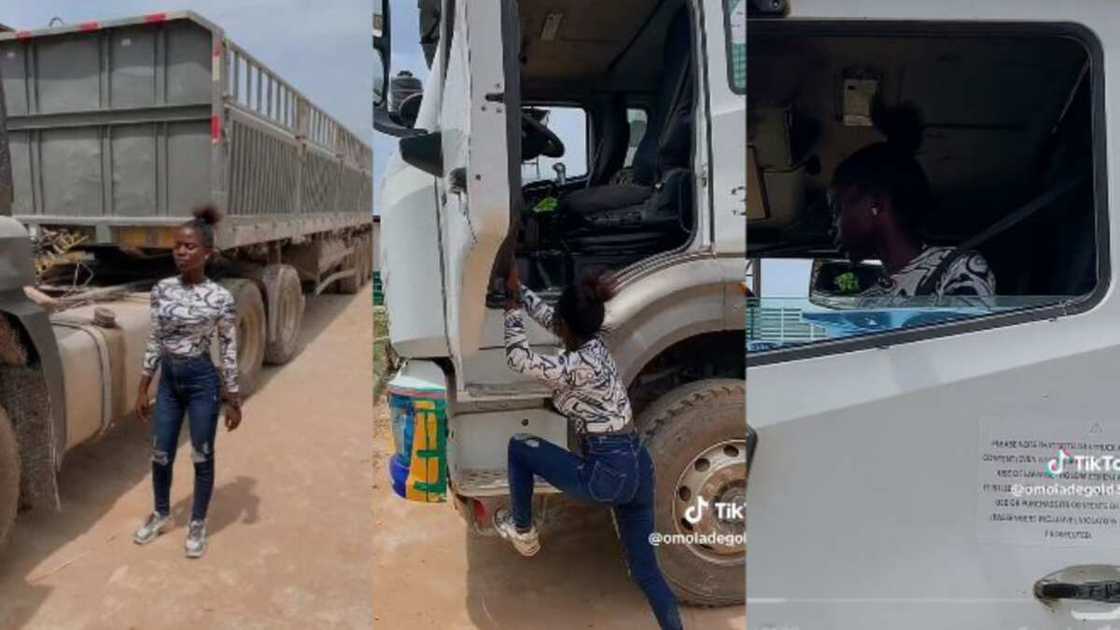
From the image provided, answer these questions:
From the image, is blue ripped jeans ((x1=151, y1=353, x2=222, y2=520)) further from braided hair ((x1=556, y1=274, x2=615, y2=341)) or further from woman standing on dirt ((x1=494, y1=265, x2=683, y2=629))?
braided hair ((x1=556, y1=274, x2=615, y2=341))

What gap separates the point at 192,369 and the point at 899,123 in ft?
5.10

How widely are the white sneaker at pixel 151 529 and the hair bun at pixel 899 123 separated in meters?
1.73

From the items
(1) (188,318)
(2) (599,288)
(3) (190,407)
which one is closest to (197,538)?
(3) (190,407)

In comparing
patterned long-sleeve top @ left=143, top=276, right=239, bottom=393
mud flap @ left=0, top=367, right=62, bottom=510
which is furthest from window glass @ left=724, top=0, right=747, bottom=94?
mud flap @ left=0, top=367, right=62, bottom=510

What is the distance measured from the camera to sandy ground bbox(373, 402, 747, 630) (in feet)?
3.24

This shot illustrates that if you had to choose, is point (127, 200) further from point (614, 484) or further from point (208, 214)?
point (614, 484)

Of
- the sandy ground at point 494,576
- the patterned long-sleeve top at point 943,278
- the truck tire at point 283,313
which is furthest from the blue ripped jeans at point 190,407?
the patterned long-sleeve top at point 943,278

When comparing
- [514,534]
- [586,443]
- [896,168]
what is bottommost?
[514,534]

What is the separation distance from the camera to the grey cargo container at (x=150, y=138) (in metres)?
1.64

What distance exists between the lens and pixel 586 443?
0.98 meters

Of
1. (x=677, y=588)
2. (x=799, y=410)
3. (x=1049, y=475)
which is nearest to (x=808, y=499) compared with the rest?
(x=799, y=410)

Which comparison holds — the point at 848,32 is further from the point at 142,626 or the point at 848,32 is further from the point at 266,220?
the point at 142,626

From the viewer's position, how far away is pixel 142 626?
153 cm

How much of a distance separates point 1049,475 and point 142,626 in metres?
1.63
